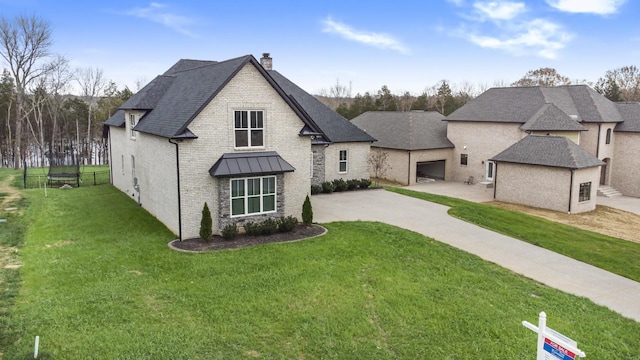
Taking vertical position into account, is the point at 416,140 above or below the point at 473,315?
above

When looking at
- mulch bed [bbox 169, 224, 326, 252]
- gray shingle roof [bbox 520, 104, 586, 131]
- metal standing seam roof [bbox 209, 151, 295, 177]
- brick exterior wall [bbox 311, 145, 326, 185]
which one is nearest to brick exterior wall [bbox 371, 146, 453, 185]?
gray shingle roof [bbox 520, 104, 586, 131]

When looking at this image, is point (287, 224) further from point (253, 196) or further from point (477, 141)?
point (477, 141)

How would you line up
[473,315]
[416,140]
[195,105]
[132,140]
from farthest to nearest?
[416,140], [132,140], [195,105], [473,315]

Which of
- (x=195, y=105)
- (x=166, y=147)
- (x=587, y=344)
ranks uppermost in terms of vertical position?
(x=195, y=105)

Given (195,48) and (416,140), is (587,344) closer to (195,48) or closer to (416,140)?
(416,140)

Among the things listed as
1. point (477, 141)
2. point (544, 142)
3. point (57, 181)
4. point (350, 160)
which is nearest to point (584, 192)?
point (544, 142)

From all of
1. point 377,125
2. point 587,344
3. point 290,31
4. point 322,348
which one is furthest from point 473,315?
point 377,125
